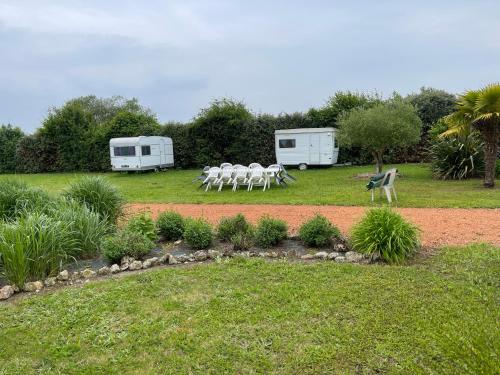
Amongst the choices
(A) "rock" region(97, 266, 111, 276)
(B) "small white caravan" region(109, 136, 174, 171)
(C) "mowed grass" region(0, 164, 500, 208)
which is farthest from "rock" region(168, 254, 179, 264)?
(B) "small white caravan" region(109, 136, 174, 171)

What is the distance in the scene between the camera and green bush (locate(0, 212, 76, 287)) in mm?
4027

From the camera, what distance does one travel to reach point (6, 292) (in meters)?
3.88

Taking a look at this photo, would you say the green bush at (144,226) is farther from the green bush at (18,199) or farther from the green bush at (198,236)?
the green bush at (18,199)

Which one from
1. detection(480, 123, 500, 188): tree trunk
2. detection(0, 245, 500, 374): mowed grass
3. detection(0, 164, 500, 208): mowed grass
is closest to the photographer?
detection(0, 245, 500, 374): mowed grass

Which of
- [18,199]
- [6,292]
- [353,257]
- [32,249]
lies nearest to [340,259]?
[353,257]

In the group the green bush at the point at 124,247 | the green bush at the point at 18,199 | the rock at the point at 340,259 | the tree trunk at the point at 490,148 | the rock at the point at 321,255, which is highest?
the tree trunk at the point at 490,148

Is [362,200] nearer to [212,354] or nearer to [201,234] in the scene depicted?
[201,234]

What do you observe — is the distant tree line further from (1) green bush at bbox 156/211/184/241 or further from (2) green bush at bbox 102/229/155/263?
(2) green bush at bbox 102/229/155/263

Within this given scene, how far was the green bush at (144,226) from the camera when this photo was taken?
528 cm

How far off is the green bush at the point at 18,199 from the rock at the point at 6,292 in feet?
5.52

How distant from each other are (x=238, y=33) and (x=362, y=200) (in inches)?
243

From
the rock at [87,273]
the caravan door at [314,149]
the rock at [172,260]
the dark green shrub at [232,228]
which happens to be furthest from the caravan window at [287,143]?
the rock at [87,273]

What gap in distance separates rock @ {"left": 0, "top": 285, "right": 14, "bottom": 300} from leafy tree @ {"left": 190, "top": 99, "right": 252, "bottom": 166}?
16.5m

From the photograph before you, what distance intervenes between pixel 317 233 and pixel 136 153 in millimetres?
15134
